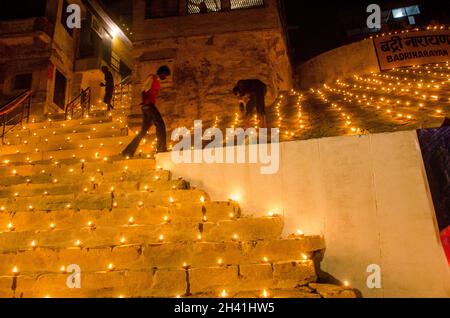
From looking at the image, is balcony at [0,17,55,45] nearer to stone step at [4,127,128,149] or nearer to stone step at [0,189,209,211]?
stone step at [4,127,128,149]

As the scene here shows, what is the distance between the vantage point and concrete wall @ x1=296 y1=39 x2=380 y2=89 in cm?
1526

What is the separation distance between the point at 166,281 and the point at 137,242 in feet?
2.43

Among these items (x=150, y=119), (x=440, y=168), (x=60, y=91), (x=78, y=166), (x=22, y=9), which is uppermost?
(x=22, y=9)

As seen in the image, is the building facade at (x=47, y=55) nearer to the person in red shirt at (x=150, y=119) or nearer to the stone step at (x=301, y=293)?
the person in red shirt at (x=150, y=119)

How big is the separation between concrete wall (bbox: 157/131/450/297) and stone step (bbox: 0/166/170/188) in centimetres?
109

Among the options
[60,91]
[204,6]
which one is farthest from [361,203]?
[60,91]

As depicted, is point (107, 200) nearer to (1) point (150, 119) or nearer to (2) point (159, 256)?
(2) point (159, 256)

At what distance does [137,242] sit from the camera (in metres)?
4.14

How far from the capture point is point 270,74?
11867mm

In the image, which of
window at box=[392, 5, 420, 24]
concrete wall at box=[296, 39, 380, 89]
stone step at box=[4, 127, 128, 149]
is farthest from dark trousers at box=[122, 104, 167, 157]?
window at box=[392, 5, 420, 24]

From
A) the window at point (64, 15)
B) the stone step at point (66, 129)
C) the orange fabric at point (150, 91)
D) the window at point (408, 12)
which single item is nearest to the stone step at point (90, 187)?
the orange fabric at point (150, 91)

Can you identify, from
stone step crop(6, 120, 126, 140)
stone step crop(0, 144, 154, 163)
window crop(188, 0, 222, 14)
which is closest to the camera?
stone step crop(0, 144, 154, 163)

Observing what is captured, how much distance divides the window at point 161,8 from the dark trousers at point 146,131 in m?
7.15

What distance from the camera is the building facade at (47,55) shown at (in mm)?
A: 13773
